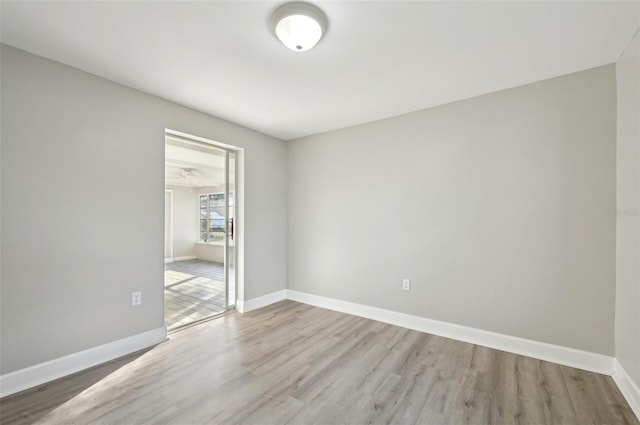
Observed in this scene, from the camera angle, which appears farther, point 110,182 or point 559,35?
point 110,182

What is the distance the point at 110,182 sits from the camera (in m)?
2.32

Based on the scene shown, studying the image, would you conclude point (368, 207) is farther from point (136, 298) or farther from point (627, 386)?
point (136, 298)

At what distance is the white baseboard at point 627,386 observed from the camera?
5.50ft

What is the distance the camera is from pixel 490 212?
8.38ft

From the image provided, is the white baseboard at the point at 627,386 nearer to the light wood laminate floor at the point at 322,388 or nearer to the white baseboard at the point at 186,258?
the light wood laminate floor at the point at 322,388

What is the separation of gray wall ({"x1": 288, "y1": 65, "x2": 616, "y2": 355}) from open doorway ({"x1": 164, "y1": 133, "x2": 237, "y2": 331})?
137 centimetres

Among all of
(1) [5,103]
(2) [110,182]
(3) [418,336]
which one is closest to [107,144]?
(2) [110,182]

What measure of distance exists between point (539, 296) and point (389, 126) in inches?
88.9

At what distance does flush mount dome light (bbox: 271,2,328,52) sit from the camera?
4.96 ft

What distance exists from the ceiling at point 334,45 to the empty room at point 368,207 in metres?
0.02

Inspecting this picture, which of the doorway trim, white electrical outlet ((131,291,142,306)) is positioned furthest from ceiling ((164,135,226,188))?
white electrical outlet ((131,291,142,306))

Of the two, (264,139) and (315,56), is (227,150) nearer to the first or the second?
(264,139)

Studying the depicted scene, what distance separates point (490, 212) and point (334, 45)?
81.1 inches

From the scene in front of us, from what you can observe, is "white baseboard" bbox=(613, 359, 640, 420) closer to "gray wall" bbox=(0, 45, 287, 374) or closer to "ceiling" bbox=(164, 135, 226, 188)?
"gray wall" bbox=(0, 45, 287, 374)
